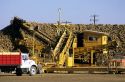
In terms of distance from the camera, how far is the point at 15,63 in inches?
1759

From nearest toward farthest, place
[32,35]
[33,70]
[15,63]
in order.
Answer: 1. [15,63]
2. [33,70]
3. [32,35]

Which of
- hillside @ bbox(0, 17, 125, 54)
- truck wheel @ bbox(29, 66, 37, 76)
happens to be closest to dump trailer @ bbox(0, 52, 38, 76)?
truck wheel @ bbox(29, 66, 37, 76)

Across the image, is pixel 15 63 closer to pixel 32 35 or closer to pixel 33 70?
pixel 33 70

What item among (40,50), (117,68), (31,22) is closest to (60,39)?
(40,50)

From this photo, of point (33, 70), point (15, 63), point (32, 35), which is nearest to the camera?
point (15, 63)

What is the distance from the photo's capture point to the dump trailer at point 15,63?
44.4m

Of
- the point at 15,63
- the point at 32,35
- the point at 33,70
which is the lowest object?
the point at 33,70

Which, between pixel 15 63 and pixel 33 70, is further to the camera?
pixel 33 70

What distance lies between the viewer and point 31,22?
78.1m

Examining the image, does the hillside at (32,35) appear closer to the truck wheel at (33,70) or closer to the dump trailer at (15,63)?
the truck wheel at (33,70)

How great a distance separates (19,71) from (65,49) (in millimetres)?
17429

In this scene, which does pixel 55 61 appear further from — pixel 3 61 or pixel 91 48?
pixel 3 61

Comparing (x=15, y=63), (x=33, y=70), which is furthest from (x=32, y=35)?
(x=15, y=63)

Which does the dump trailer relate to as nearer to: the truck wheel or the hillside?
the truck wheel
